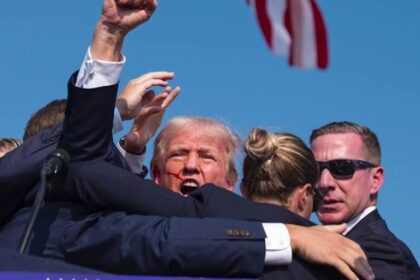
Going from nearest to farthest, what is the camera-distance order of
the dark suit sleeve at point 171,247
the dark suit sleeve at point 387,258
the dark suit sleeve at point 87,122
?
the dark suit sleeve at point 171,247, the dark suit sleeve at point 87,122, the dark suit sleeve at point 387,258

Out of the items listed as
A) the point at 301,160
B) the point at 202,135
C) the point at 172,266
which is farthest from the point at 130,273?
the point at 202,135

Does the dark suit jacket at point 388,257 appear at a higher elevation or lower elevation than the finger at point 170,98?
lower

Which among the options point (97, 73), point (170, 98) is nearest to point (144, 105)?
point (170, 98)

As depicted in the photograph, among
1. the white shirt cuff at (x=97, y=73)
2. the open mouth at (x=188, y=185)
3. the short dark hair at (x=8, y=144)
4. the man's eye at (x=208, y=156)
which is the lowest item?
the short dark hair at (x=8, y=144)

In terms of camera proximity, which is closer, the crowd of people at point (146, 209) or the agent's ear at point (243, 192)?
the crowd of people at point (146, 209)

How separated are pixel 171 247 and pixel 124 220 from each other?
10.0 inches

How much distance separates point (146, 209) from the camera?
3.65m

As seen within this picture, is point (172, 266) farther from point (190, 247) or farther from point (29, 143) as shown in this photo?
point (29, 143)

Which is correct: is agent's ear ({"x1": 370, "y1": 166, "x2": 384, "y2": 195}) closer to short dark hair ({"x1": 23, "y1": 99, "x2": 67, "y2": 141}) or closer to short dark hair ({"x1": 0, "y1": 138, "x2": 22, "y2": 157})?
short dark hair ({"x1": 0, "y1": 138, "x2": 22, "y2": 157})

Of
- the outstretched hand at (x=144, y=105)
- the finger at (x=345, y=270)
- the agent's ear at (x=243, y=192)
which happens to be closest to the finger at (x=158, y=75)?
the outstretched hand at (x=144, y=105)

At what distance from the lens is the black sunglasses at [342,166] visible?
6168 millimetres

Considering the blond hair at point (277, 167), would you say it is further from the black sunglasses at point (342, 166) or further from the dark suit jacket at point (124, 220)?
the black sunglasses at point (342, 166)

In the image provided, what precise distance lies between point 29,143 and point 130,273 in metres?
0.75

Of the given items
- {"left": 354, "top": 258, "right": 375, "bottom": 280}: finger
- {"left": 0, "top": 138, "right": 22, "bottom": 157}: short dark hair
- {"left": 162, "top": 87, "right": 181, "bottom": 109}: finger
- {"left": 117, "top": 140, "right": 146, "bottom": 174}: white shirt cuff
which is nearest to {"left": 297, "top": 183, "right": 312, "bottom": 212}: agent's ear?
{"left": 354, "top": 258, "right": 375, "bottom": 280}: finger
